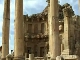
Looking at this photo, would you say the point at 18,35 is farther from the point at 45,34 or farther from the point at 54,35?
the point at 45,34

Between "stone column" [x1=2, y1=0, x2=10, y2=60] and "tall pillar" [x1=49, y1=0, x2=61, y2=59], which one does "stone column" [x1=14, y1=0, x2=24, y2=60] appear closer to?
"tall pillar" [x1=49, y1=0, x2=61, y2=59]

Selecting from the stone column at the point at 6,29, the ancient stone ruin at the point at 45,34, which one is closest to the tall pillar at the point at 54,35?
the ancient stone ruin at the point at 45,34

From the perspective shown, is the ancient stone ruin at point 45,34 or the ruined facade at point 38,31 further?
the ruined facade at point 38,31

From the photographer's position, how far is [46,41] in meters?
43.6

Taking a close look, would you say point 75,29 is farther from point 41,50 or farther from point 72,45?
point 41,50

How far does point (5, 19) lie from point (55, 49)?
9816 millimetres

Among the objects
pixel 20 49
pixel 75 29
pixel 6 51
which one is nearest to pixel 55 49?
pixel 20 49

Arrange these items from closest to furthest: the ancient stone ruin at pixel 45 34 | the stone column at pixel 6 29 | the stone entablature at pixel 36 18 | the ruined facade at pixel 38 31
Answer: the ancient stone ruin at pixel 45 34 < the stone column at pixel 6 29 < the ruined facade at pixel 38 31 < the stone entablature at pixel 36 18

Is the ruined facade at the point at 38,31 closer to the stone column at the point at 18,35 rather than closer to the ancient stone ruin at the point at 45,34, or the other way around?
the ancient stone ruin at the point at 45,34

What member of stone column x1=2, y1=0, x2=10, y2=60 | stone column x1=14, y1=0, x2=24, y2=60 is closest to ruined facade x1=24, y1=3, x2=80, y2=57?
stone column x1=2, y1=0, x2=10, y2=60

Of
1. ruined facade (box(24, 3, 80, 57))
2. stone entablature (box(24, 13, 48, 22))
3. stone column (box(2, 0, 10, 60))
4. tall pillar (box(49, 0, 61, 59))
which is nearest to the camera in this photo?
tall pillar (box(49, 0, 61, 59))

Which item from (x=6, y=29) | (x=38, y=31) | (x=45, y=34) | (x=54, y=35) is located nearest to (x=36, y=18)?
(x=38, y=31)

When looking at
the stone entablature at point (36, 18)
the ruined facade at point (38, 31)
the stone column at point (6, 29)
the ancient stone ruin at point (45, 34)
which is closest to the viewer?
the ancient stone ruin at point (45, 34)

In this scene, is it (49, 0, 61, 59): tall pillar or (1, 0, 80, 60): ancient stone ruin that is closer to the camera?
(49, 0, 61, 59): tall pillar
